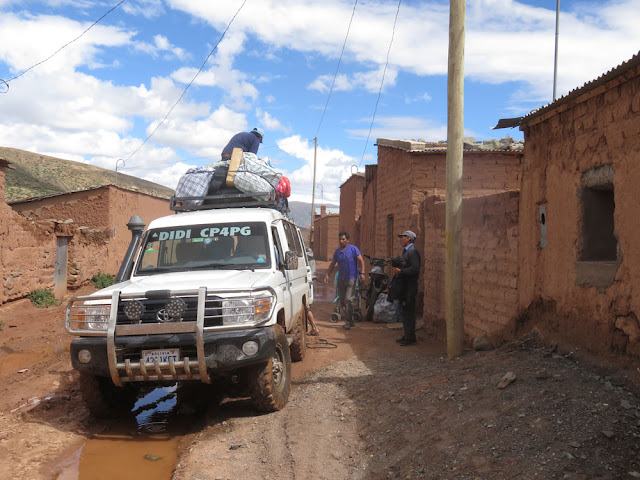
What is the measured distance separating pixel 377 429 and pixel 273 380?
43.5 inches

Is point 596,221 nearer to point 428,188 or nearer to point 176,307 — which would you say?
point 176,307

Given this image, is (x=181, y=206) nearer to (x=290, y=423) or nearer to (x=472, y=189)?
(x=290, y=423)

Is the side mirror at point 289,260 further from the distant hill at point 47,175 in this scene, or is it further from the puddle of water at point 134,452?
the distant hill at point 47,175

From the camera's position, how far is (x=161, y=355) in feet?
15.8

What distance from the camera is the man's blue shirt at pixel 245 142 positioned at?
28.9 ft

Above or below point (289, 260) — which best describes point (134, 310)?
below

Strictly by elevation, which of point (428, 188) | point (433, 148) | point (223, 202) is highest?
point (433, 148)

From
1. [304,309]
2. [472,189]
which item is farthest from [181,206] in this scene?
[472,189]

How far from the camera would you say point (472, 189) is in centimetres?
1180

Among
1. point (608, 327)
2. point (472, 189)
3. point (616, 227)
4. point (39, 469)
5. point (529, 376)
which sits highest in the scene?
point (472, 189)

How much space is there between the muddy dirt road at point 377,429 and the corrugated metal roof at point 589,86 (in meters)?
2.39

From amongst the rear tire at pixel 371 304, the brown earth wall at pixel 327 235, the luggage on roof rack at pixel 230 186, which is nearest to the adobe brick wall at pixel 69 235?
the luggage on roof rack at pixel 230 186

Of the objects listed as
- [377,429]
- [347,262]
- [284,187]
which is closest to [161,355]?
[377,429]

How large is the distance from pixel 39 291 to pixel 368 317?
7940 mm
